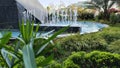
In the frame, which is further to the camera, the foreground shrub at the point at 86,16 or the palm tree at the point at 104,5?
the foreground shrub at the point at 86,16

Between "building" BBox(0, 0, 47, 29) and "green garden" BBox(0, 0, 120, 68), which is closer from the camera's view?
"green garden" BBox(0, 0, 120, 68)

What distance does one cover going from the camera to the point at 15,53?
9.10 feet

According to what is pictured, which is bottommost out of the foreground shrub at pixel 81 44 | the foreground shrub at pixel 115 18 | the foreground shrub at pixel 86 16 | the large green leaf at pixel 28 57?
the foreground shrub at pixel 86 16

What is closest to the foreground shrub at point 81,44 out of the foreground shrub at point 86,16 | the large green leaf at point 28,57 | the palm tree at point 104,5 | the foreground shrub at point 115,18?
the large green leaf at point 28,57

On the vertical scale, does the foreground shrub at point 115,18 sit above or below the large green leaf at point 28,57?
Answer: below

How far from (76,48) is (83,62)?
7.53 ft

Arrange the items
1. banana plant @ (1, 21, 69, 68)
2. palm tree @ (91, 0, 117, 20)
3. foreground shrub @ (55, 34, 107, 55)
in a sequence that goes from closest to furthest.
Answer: banana plant @ (1, 21, 69, 68) → foreground shrub @ (55, 34, 107, 55) → palm tree @ (91, 0, 117, 20)

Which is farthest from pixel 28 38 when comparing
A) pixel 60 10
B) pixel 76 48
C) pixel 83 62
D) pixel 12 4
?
pixel 60 10

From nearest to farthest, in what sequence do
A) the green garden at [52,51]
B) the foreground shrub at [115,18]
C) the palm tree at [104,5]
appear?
1. the green garden at [52,51]
2. the foreground shrub at [115,18]
3. the palm tree at [104,5]

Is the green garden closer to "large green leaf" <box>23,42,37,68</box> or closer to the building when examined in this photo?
"large green leaf" <box>23,42,37,68</box>

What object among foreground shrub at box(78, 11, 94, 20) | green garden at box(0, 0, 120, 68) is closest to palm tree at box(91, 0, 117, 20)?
foreground shrub at box(78, 11, 94, 20)

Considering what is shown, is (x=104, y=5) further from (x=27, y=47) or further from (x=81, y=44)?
(x=27, y=47)

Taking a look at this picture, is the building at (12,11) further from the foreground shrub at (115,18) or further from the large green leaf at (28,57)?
the large green leaf at (28,57)

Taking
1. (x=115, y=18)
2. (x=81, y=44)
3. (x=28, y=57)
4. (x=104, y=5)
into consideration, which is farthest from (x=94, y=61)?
(x=104, y=5)
